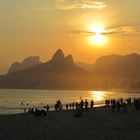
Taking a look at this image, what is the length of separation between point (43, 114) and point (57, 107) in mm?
14429

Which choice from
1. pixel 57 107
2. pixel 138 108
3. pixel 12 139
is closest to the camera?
A: pixel 12 139

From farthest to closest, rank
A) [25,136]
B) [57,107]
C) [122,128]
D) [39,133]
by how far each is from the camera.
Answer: [57,107]
[122,128]
[39,133]
[25,136]

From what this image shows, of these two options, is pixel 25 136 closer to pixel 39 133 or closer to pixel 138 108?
pixel 39 133

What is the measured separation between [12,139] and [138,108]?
3016cm

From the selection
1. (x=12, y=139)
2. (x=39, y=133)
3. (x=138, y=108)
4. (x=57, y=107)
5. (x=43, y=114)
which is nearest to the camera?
(x=12, y=139)

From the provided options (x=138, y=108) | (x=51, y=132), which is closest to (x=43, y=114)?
(x=138, y=108)

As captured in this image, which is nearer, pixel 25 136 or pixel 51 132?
pixel 25 136

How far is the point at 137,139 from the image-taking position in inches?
878

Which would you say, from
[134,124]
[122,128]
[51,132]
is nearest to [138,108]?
[134,124]

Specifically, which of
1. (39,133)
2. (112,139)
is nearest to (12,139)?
(39,133)

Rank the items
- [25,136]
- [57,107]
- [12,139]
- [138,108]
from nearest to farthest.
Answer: [12,139] → [25,136] → [138,108] → [57,107]

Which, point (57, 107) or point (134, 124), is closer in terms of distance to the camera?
point (134, 124)

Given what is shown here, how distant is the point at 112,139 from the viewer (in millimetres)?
22250

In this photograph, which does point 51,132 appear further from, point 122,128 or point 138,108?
point 138,108
